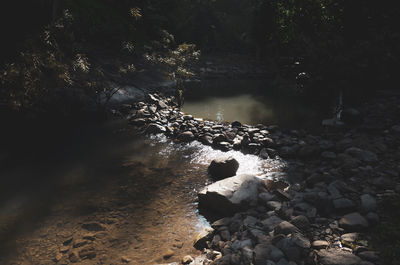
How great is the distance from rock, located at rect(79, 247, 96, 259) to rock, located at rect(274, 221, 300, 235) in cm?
239

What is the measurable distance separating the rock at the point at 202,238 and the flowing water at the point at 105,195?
0.34ft

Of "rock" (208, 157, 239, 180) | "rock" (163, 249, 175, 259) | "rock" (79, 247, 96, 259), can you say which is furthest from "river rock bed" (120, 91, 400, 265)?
"rock" (79, 247, 96, 259)

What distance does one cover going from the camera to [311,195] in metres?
3.94

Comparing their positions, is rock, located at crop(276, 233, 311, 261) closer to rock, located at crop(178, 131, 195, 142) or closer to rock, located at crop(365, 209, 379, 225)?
rock, located at crop(365, 209, 379, 225)

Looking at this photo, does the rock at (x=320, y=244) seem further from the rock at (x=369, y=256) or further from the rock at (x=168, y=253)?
the rock at (x=168, y=253)

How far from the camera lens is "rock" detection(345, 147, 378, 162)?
5.12m

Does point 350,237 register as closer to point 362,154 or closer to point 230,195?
point 230,195

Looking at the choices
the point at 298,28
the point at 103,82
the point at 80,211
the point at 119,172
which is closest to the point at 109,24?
the point at 103,82

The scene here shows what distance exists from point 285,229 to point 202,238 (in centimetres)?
111

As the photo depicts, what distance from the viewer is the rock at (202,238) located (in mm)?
3611

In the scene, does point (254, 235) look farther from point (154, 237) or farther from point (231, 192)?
point (154, 237)

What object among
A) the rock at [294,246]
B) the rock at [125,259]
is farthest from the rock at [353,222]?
the rock at [125,259]

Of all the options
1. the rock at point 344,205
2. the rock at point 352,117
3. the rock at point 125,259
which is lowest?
the rock at point 125,259

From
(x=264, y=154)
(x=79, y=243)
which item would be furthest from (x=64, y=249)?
(x=264, y=154)
